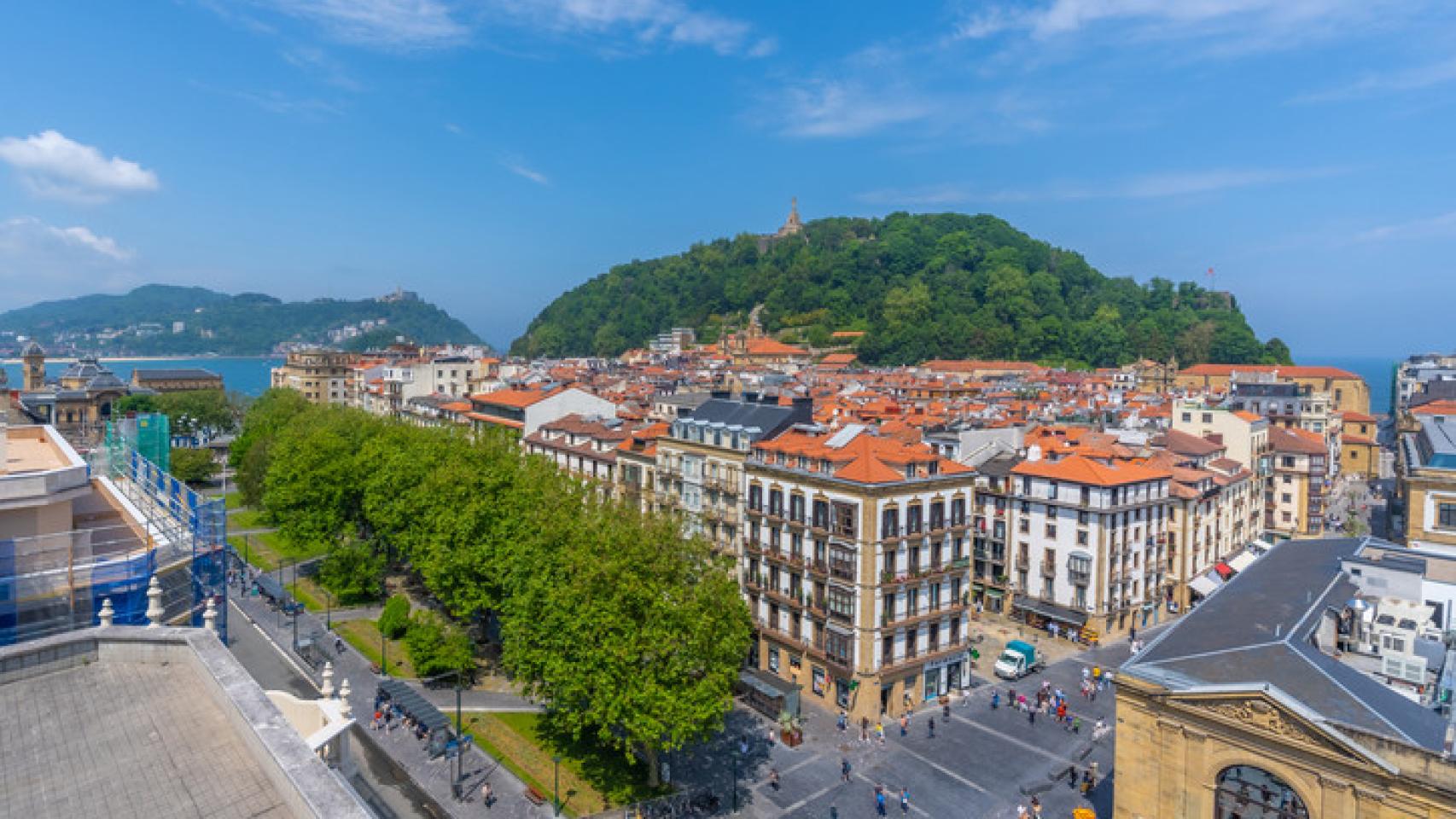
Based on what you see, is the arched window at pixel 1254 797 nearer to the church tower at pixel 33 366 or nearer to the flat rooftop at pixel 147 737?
the flat rooftop at pixel 147 737

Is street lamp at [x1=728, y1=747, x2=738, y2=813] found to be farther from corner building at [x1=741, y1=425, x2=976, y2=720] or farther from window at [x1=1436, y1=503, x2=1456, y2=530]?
window at [x1=1436, y1=503, x2=1456, y2=530]

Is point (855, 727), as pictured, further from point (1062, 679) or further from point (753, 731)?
point (1062, 679)

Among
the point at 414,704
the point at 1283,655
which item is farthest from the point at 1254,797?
the point at 414,704

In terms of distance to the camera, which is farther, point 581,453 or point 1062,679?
point 581,453

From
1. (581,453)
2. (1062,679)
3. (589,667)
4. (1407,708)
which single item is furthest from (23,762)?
(581,453)

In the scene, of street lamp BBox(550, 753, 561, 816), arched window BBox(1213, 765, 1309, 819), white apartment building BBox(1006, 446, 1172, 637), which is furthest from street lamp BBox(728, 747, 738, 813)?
white apartment building BBox(1006, 446, 1172, 637)

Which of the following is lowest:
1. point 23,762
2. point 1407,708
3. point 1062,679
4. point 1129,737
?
point 1062,679
